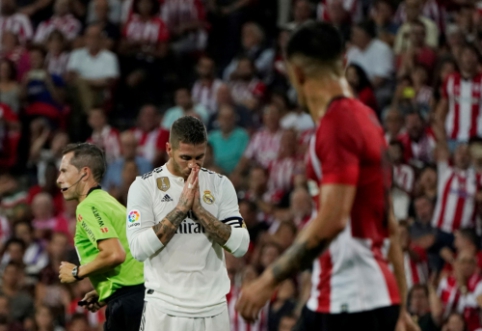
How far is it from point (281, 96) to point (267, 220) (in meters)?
2.31

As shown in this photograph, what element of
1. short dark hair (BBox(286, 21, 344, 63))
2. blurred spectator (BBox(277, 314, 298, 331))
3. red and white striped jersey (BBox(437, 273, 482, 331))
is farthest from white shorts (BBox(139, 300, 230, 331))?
red and white striped jersey (BBox(437, 273, 482, 331))

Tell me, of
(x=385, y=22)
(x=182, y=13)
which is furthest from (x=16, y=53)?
(x=385, y=22)

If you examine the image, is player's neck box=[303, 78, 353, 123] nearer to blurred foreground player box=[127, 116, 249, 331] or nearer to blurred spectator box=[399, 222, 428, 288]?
blurred foreground player box=[127, 116, 249, 331]

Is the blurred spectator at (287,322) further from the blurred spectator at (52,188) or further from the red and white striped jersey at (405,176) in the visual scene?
the blurred spectator at (52,188)

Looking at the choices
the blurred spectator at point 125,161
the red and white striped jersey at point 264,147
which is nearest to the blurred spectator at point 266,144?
the red and white striped jersey at point 264,147

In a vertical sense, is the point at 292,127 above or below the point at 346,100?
below

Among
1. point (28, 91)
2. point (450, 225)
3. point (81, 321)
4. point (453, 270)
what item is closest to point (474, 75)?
point (450, 225)

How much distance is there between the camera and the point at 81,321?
10.5m

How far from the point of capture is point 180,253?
597cm

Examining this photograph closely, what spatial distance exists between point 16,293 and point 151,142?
335 cm

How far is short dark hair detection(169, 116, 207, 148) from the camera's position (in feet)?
19.6

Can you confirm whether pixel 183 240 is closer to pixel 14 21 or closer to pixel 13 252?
pixel 13 252

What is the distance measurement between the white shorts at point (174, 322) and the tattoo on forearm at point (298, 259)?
201 centimetres

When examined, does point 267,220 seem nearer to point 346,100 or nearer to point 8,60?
point 8,60
